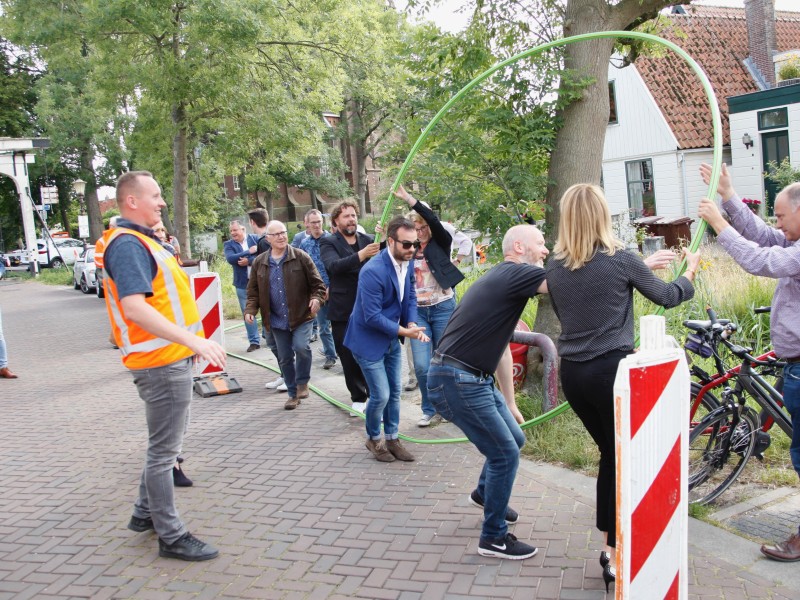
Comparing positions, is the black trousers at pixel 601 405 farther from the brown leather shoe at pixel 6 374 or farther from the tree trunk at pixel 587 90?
the brown leather shoe at pixel 6 374

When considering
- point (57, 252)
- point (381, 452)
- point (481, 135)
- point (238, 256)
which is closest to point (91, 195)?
point (57, 252)

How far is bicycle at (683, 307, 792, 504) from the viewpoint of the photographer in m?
4.80

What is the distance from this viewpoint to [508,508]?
471cm

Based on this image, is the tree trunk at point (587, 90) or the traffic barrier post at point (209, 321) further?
the traffic barrier post at point (209, 321)

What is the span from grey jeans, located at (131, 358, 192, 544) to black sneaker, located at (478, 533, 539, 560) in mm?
1796

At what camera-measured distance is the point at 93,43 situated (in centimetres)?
1720

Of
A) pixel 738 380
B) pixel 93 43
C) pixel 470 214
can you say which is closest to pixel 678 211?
pixel 93 43

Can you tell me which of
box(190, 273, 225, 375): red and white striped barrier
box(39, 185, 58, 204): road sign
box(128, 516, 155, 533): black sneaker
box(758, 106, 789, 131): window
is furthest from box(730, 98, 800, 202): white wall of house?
box(39, 185, 58, 204): road sign

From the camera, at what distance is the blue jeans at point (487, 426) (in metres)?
4.12

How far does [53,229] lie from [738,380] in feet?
207

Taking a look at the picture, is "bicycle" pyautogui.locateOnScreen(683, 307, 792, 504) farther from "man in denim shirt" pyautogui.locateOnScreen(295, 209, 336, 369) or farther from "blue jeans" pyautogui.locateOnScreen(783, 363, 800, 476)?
"man in denim shirt" pyautogui.locateOnScreen(295, 209, 336, 369)

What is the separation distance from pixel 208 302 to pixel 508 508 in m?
5.40

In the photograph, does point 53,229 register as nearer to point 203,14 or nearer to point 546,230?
point 203,14

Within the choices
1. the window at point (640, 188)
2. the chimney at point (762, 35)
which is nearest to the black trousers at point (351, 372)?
the window at point (640, 188)
